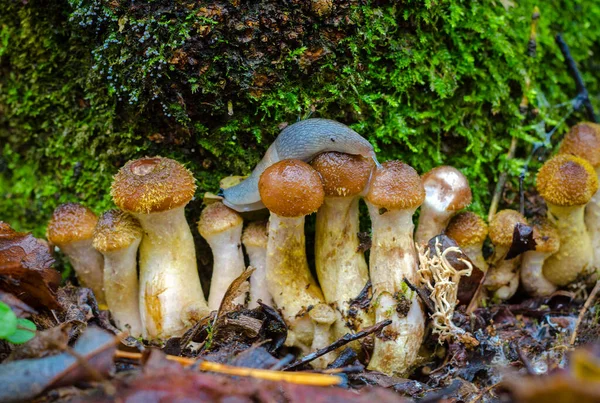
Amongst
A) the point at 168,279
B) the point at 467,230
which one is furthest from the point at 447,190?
the point at 168,279

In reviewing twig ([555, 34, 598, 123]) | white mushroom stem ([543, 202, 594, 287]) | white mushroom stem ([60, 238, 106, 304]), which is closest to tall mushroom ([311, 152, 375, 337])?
white mushroom stem ([543, 202, 594, 287])

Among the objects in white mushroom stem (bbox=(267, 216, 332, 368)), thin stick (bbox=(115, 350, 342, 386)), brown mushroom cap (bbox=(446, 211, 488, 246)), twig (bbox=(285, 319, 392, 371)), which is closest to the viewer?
thin stick (bbox=(115, 350, 342, 386))

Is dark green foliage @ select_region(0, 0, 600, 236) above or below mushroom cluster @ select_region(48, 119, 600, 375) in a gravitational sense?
above

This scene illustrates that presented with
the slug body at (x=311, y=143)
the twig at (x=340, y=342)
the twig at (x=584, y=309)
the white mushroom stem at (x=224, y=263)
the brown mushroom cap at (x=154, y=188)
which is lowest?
the twig at (x=584, y=309)

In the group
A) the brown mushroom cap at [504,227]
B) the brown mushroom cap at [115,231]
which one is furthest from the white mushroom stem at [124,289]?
the brown mushroom cap at [504,227]

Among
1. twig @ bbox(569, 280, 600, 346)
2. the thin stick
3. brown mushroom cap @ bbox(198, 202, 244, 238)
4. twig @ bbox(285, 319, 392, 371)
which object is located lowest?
twig @ bbox(569, 280, 600, 346)

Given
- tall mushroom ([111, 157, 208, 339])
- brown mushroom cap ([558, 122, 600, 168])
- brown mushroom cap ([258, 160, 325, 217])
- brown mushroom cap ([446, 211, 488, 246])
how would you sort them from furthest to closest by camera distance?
brown mushroom cap ([558, 122, 600, 168]) < brown mushroom cap ([446, 211, 488, 246]) < tall mushroom ([111, 157, 208, 339]) < brown mushroom cap ([258, 160, 325, 217])

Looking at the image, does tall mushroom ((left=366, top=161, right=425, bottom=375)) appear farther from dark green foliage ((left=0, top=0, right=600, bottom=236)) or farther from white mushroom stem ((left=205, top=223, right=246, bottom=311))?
white mushroom stem ((left=205, top=223, right=246, bottom=311))

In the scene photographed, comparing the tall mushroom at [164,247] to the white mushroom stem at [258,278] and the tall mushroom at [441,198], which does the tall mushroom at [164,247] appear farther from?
the tall mushroom at [441,198]
